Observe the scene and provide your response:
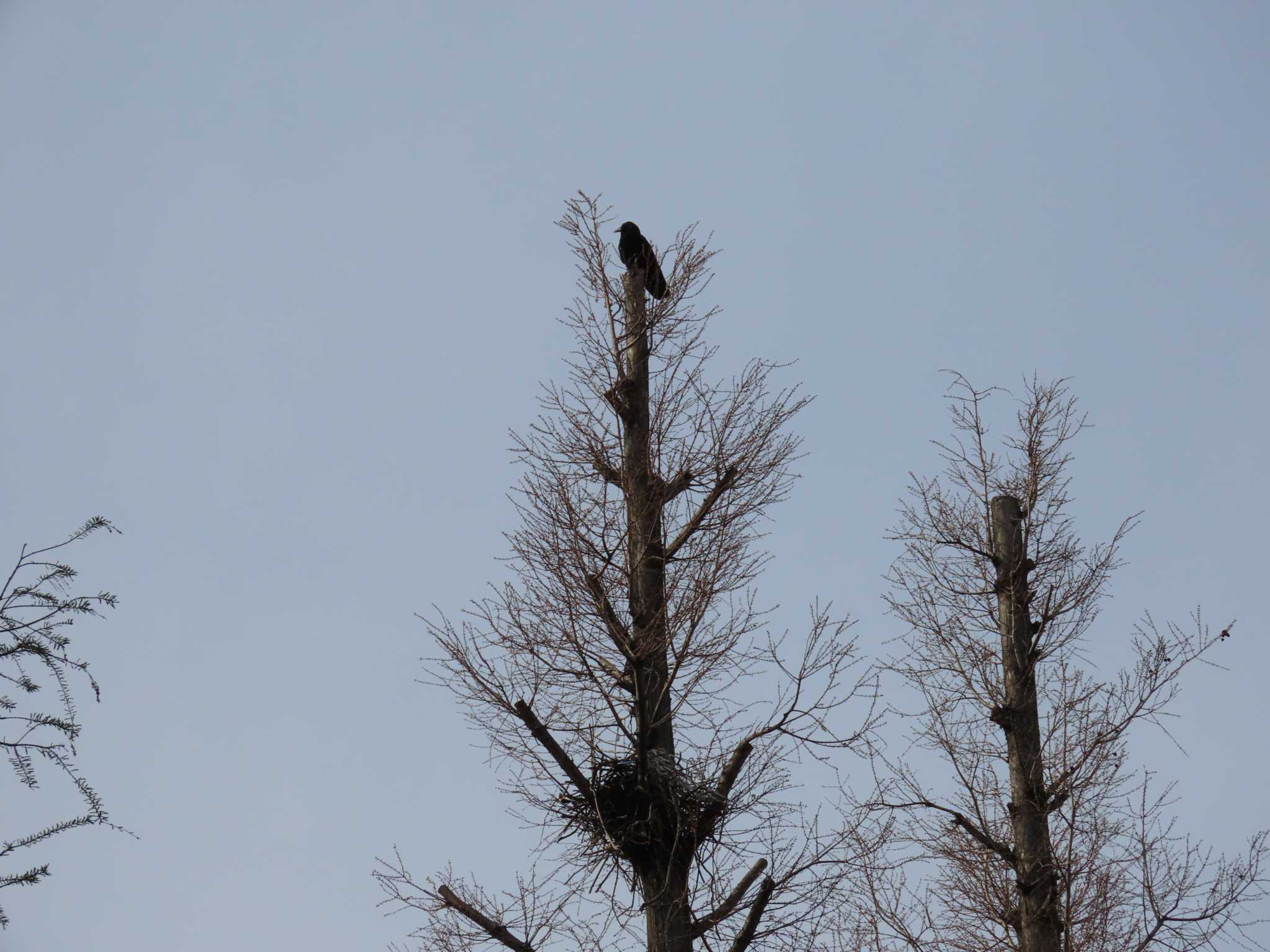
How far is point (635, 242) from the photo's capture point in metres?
9.79

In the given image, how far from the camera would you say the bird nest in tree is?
7840mm

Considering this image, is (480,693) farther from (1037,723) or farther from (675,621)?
(1037,723)

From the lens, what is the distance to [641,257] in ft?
32.0

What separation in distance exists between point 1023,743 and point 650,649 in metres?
2.90

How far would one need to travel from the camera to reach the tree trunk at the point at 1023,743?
8695 mm

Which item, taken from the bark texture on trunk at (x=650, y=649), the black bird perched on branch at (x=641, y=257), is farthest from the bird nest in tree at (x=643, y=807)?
the black bird perched on branch at (x=641, y=257)

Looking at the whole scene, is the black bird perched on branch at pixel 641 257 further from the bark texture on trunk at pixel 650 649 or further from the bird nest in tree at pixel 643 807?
the bird nest in tree at pixel 643 807

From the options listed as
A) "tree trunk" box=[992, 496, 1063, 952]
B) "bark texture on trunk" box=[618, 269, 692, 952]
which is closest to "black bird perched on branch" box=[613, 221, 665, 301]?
"bark texture on trunk" box=[618, 269, 692, 952]

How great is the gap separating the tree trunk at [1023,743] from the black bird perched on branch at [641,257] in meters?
2.99

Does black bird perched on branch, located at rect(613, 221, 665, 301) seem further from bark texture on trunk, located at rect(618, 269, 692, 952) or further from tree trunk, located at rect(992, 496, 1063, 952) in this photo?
tree trunk, located at rect(992, 496, 1063, 952)

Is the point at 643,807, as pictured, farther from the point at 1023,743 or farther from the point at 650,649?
the point at 1023,743

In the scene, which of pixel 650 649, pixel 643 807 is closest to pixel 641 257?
pixel 650 649

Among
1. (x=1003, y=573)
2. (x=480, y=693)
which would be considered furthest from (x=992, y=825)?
(x=480, y=693)

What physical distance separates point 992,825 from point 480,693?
12.3 ft
